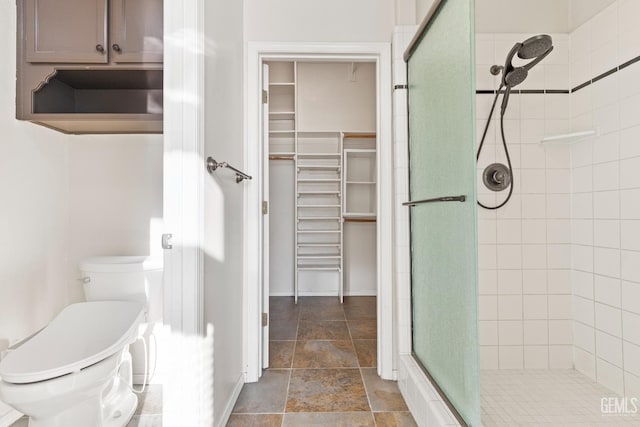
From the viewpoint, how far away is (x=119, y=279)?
171 cm

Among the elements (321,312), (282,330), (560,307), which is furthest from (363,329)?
(560,307)

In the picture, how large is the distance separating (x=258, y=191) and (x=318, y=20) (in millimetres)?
1202

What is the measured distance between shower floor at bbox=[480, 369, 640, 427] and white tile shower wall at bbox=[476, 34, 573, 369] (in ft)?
0.30

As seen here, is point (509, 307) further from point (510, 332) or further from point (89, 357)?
point (89, 357)

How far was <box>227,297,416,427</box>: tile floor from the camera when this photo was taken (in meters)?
1.51

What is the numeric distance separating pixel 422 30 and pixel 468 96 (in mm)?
688

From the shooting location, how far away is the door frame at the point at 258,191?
1867 mm

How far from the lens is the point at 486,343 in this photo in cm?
181

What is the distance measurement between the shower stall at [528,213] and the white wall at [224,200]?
1027 millimetres

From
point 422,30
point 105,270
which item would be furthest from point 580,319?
point 105,270

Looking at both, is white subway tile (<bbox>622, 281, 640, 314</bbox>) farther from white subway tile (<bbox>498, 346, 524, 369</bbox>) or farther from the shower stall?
white subway tile (<bbox>498, 346, 524, 369</bbox>)

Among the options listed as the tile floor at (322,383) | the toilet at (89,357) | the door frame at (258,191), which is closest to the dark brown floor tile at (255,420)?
the tile floor at (322,383)

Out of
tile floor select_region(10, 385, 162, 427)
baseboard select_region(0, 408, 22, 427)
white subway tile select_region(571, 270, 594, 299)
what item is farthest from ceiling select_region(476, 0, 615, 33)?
baseboard select_region(0, 408, 22, 427)

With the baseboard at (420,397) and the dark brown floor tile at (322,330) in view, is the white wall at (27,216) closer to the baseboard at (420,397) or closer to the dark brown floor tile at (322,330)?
the dark brown floor tile at (322,330)
